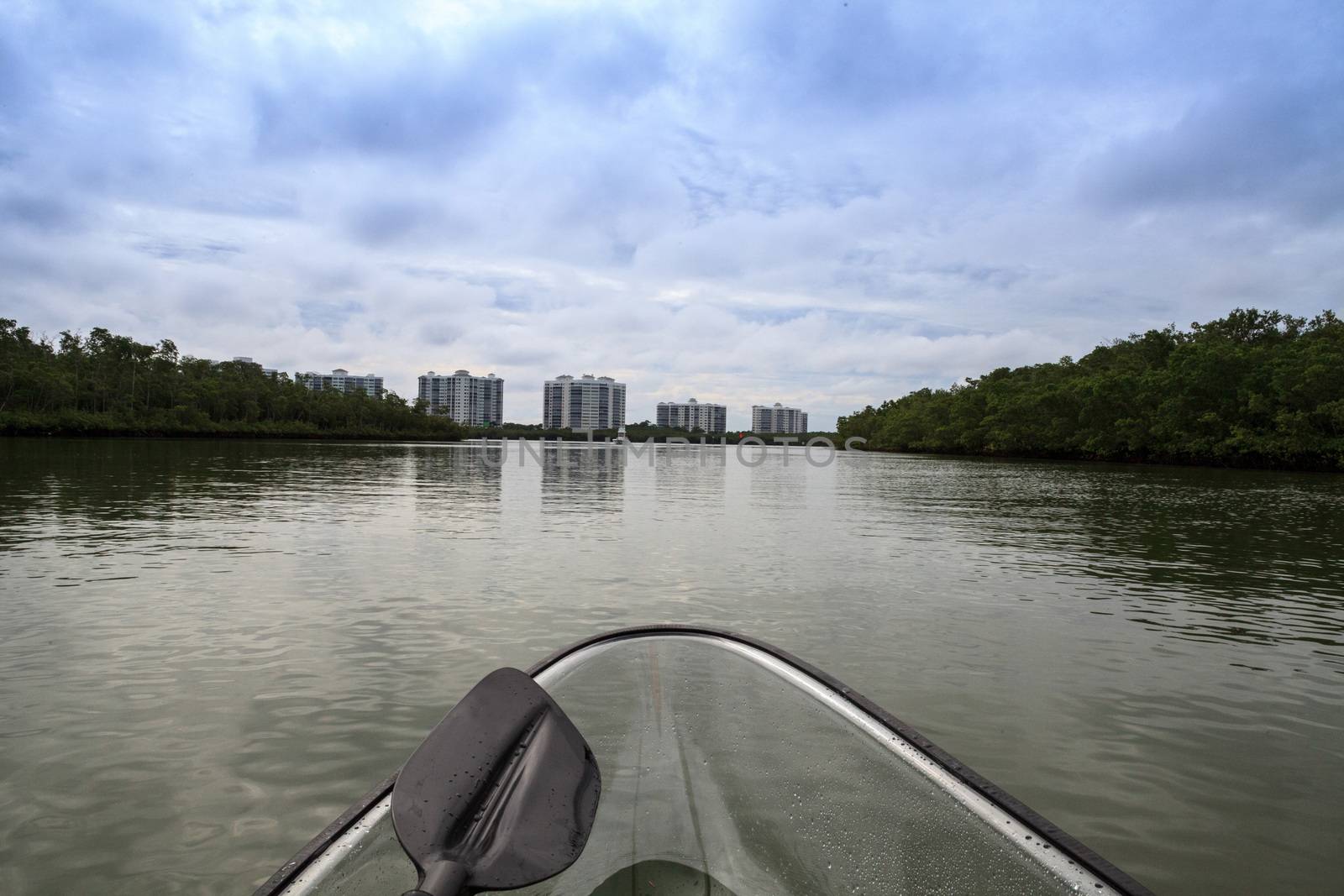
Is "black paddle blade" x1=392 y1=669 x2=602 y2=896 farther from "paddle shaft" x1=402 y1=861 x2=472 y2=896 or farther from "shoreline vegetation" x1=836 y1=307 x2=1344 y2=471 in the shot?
"shoreline vegetation" x1=836 y1=307 x2=1344 y2=471

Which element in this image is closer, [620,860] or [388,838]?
[388,838]

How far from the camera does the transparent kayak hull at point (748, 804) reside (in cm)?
186

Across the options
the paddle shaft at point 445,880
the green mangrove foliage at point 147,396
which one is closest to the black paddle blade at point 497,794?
the paddle shaft at point 445,880

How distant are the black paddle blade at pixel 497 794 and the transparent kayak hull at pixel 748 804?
15 centimetres

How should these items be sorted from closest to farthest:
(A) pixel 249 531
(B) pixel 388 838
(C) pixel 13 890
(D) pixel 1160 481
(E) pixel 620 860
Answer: (B) pixel 388 838, (E) pixel 620 860, (C) pixel 13 890, (A) pixel 249 531, (D) pixel 1160 481

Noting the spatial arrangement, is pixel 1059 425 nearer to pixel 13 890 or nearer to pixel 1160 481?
pixel 1160 481

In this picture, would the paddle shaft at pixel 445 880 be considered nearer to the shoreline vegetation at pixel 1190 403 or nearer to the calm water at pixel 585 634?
the calm water at pixel 585 634

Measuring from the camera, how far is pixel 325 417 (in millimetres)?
120312

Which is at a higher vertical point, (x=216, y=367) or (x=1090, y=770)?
(x=216, y=367)

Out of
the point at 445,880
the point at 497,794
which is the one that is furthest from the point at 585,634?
the point at 445,880

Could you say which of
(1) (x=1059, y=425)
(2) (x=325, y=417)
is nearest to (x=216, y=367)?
(2) (x=325, y=417)

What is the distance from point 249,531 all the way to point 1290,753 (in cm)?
1449

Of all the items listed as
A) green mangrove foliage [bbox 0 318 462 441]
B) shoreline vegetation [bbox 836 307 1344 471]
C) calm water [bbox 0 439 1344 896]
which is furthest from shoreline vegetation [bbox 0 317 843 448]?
shoreline vegetation [bbox 836 307 1344 471]

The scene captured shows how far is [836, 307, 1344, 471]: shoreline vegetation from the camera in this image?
49.8 meters
